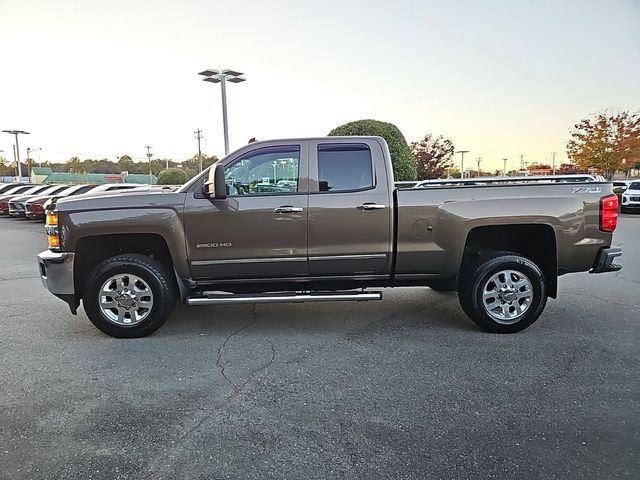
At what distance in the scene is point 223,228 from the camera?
4.79 metres

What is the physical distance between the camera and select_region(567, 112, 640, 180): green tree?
96.6ft

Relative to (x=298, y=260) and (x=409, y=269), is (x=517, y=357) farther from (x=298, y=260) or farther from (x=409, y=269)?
(x=298, y=260)

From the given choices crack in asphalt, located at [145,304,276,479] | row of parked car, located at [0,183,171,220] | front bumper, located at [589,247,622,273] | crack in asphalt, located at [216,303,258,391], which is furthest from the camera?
row of parked car, located at [0,183,171,220]

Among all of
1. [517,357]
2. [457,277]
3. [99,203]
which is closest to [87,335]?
[99,203]

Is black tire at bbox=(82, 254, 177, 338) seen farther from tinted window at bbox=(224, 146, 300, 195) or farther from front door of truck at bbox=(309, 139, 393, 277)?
front door of truck at bbox=(309, 139, 393, 277)

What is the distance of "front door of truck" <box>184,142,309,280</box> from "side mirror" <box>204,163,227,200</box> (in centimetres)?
12

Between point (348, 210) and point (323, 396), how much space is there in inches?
79.6

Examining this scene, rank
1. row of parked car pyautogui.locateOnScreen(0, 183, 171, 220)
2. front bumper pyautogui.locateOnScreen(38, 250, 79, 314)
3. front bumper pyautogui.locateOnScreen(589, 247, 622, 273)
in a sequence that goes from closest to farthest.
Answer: front bumper pyautogui.locateOnScreen(38, 250, 79, 314), front bumper pyautogui.locateOnScreen(589, 247, 622, 273), row of parked car pyautogui.locateOnScreen(0, 183, 171, 220)

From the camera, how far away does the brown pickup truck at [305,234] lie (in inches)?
188

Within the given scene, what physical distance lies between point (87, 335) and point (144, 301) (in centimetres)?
81

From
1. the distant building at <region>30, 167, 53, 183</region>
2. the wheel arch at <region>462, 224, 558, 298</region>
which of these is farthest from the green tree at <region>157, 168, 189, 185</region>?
the distant building at <region>30, 167, 53, 183</region>

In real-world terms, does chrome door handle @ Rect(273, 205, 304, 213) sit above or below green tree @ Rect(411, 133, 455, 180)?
below

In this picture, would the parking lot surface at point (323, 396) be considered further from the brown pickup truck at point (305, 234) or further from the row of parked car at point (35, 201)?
the row of parked car at point (35, 201)

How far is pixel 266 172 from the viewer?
4953mm
